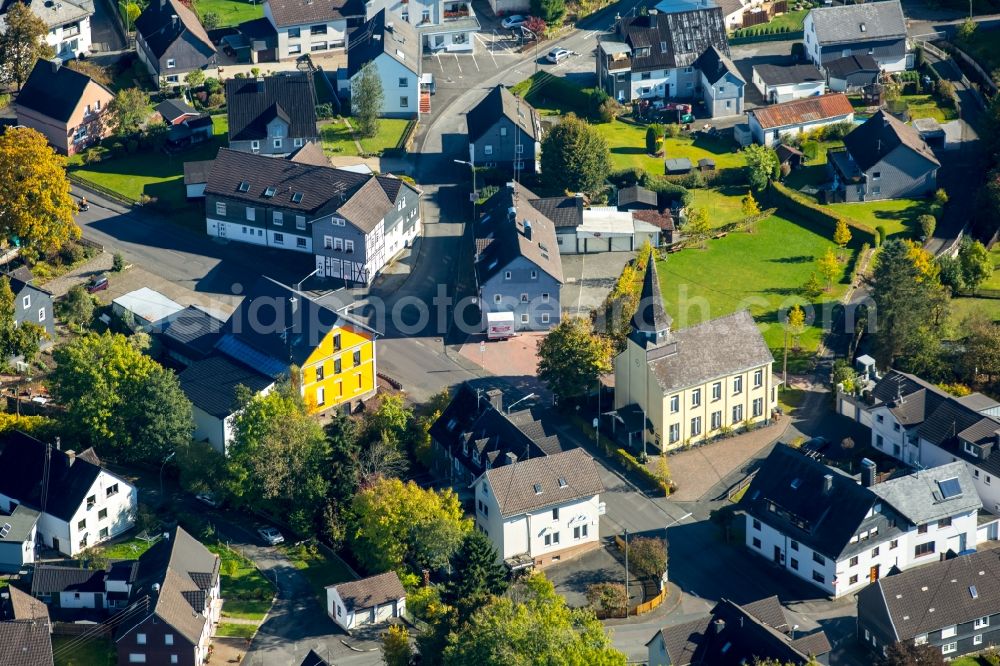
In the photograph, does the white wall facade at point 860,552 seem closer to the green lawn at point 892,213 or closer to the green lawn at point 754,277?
the green lawn at point 754,277

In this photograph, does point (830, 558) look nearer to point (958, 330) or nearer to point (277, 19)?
point (958, 330)

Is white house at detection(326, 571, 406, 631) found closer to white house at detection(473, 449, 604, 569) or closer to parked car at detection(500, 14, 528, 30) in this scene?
white house at detection(473, 449, 604, 569)

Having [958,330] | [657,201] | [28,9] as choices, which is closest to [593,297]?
[657,201]

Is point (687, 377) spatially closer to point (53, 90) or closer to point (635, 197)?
point (635, 197)

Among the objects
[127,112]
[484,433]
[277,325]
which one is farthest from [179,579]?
[127,112]

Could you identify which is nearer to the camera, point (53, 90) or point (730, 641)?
point (730, 641)

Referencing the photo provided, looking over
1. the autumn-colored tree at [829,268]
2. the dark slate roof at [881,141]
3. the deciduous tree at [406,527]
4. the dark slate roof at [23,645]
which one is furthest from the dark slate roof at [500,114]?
the dark slate roof at [23,645]

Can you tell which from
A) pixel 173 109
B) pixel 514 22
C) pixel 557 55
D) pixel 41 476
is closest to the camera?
pixel 41 476
